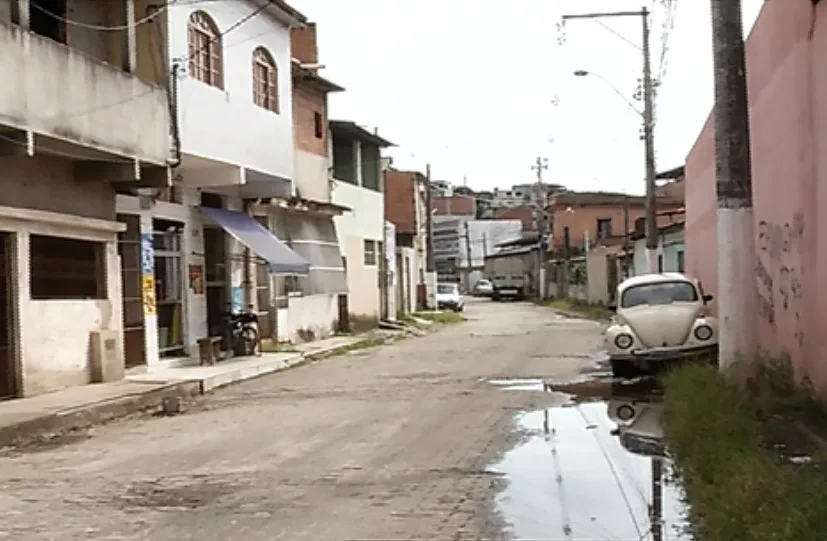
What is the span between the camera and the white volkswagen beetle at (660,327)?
17.3 m

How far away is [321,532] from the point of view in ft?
25.8

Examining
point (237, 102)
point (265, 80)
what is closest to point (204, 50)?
point (237, 102)

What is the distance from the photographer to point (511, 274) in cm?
8456

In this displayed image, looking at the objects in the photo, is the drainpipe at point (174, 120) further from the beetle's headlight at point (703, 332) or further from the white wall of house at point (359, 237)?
the white wall of house at point (359, 237)

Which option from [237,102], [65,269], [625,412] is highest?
[237,102]

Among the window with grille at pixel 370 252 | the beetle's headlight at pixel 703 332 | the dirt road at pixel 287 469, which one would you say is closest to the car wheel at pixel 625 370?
the dirt road at pixel 287 469

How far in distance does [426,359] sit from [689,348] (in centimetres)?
894

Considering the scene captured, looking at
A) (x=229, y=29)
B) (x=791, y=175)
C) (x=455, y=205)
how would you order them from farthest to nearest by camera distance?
1. (x=455, y=205)
2. (x=229, y=29)
3. (x=791, y=175)

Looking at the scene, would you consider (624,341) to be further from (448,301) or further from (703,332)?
(448,301)

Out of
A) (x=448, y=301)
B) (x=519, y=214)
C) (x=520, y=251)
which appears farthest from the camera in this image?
(x=519, y=214)

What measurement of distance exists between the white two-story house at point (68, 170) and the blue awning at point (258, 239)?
4.64m

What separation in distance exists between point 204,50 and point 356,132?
15.8 meters

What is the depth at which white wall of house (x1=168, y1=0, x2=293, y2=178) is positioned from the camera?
20984mm

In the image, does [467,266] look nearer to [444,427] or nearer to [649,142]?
[649,142]
